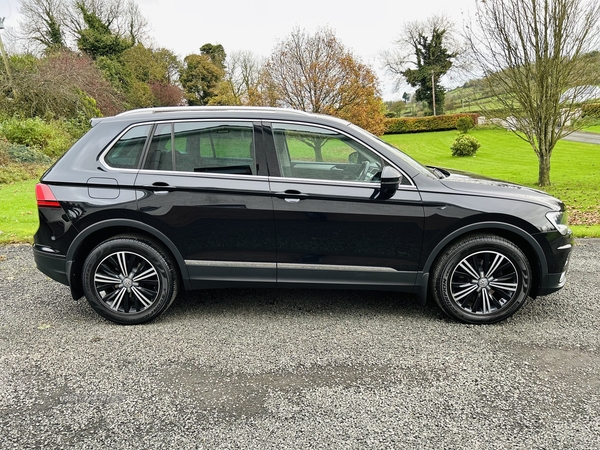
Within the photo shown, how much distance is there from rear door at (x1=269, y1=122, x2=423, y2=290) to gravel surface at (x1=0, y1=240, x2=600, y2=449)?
0.48m

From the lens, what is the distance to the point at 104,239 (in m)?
3.68

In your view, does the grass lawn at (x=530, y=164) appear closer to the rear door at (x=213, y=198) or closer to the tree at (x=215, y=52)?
the rear door at (x=213, y=198)

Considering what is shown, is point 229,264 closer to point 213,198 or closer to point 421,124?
point 213,198

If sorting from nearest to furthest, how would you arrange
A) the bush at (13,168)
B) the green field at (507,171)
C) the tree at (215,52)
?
1. the green field at (507,171)
2. the bush at (13,168)
3. the tree at (215,52)

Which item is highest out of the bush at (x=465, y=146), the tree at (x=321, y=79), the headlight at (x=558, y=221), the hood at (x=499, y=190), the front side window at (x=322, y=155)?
the tree at (x=321, y=79)

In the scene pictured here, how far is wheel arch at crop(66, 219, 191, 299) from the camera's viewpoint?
3.53m

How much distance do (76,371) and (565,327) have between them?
394cm

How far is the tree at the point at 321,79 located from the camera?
57.2ft

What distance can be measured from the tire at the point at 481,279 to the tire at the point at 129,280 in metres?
2.41

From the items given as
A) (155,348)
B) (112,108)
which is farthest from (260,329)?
(112,108)

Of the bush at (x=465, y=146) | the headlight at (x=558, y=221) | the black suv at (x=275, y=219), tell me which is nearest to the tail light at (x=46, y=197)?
the black suv at (x=275, y=219)

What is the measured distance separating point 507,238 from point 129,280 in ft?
11.0

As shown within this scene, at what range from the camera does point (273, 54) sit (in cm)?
1847

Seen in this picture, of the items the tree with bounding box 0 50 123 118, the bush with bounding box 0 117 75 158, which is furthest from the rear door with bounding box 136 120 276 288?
the tree with bounding box 0 50 123 118
